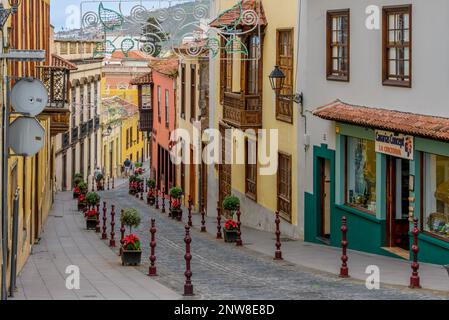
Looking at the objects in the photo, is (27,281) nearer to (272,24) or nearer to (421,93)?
(421,93)

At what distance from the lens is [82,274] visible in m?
16.9

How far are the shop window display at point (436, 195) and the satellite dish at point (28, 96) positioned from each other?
7.94 m

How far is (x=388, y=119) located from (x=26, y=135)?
28.0 ft

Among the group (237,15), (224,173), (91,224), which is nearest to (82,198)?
(224,173)

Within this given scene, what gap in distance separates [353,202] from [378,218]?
5.67 feet

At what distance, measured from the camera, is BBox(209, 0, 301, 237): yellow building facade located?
80.4ft

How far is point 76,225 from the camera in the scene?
30.1 meters

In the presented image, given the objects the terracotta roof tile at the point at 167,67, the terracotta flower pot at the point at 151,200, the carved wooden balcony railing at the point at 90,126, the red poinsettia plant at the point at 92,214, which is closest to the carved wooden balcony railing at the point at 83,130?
the carved wooden balcony railing at the point at 90,126

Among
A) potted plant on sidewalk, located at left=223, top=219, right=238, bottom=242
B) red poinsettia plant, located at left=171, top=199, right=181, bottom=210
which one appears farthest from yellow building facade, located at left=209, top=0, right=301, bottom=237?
red poinsettia plant, located at left=171, top=199, right=181, bottom=210

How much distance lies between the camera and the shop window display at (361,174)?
20.3m

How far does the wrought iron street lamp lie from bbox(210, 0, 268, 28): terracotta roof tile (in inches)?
114

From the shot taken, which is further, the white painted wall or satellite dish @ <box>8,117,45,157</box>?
the white painted wall

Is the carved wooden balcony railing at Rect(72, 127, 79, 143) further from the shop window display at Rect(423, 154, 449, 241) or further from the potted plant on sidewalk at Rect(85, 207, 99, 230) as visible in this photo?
the shop window display at Rect(423, 154, 449, 241)
